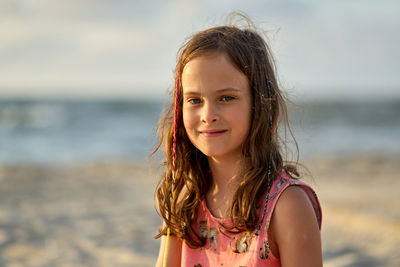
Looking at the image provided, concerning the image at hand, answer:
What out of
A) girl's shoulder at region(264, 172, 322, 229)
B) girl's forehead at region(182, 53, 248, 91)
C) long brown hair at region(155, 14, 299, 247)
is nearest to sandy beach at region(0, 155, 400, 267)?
long brown hair at region(155, 14, 299, 247)

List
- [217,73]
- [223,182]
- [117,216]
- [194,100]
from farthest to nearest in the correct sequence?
[117,216] → [223,182] → [194,100] → [217,73]

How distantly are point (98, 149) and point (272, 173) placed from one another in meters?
11.4

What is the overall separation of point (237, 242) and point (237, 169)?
1.06ft

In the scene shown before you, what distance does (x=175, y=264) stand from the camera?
2.36 m

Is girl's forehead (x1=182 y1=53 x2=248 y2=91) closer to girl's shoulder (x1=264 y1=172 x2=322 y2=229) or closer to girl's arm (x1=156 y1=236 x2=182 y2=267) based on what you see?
girl's shoulder (x1=264 y1=172 x2=322 y2=229)

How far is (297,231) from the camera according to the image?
1911mm

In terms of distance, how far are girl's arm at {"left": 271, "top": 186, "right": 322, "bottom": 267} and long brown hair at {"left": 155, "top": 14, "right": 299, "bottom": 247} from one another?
0.41 feet

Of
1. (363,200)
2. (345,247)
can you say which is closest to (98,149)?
(363,200)

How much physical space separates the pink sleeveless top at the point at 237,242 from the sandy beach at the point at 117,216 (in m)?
1.91

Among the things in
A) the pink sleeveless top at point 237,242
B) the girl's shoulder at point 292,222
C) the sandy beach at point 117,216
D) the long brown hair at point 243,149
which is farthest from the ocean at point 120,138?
the girl's shoulder at point 292,222

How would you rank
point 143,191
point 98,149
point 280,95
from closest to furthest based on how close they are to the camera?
1. point 280,95
2. point 143,191
3. point 98,149

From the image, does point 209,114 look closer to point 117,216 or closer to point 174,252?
point 174,252

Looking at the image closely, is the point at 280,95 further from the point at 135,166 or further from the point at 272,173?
the point at 135,166

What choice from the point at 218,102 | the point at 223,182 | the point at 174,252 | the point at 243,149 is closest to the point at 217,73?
the point at 218,102
